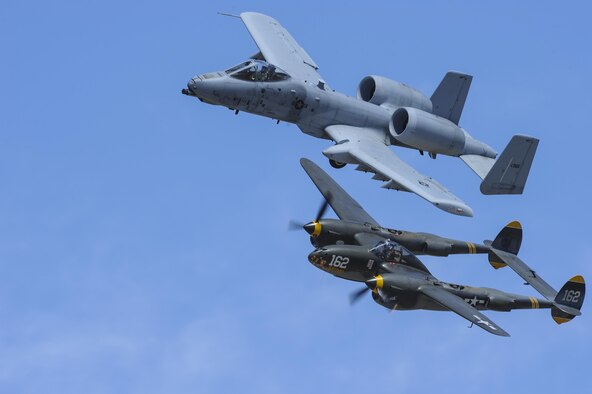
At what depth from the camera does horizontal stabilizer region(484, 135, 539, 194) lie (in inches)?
1971

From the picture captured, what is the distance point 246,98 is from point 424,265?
31.2ft

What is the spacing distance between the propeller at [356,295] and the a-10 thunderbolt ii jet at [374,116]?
14.0 feet

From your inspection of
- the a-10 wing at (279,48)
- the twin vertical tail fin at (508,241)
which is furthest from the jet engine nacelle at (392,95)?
the twin vertical tail fin at (508,241)

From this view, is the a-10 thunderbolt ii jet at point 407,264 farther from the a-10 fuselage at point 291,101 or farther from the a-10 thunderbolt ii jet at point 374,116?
the a-10 fuselage at point 291,101

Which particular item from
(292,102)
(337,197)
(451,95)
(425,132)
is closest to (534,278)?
(425,132)

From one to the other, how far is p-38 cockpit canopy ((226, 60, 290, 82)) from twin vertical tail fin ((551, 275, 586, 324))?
43.4 feet

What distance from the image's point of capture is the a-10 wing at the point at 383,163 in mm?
47094

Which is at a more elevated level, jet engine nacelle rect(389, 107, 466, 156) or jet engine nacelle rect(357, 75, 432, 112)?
jet engine nacelle rect(357, 75, 432, 112)

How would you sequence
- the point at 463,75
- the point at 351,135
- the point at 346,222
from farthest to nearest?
the point at 463,75 < the point at 351,135 < the point at 346,222

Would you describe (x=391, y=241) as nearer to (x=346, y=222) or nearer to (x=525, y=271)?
(x=346, y=222)

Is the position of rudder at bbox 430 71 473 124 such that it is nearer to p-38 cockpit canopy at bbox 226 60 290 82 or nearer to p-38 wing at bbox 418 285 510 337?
p-38 cockpit canopy at bbox 226 60 290 82

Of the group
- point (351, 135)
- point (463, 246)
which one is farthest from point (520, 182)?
point (351, 135)

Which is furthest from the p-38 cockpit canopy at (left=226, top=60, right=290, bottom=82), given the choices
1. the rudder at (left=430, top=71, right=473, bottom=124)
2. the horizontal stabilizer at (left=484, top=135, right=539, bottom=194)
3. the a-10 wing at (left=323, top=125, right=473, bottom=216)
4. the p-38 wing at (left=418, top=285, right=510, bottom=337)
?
the p-38 wing at (left=418, top=285, right=510, bottom=337)

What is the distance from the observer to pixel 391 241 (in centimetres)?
4697
